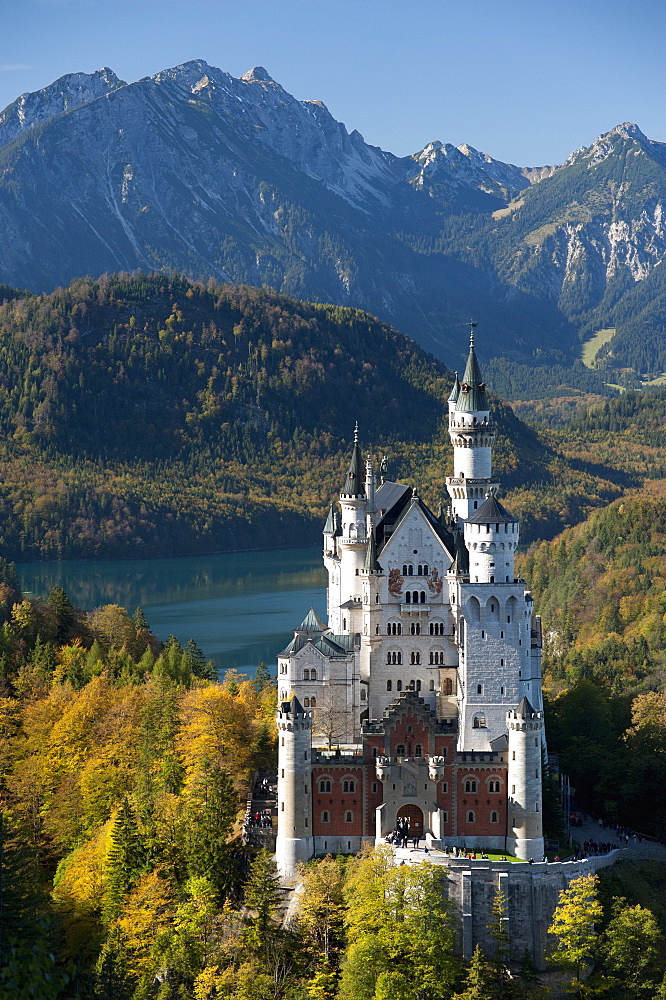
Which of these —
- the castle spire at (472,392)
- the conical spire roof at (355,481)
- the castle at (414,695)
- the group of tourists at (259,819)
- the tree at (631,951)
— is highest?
the castle spire at (472,392)

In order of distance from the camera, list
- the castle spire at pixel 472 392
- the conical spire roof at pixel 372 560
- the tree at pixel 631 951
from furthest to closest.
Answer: the castle spire at pixel 472 392 → the conical spire roof at pixel 372 560 → the tree at pixel 631 951

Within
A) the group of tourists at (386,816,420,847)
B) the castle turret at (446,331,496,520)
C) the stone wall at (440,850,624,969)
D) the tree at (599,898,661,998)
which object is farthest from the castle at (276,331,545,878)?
the tree at (599,898,661,998)

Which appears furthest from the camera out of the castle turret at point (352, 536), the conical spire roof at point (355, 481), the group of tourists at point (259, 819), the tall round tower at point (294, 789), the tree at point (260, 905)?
the conical spire roof at point (355, 481)

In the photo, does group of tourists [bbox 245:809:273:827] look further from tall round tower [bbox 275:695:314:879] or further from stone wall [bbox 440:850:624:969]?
stone wall [bbox 440:850:624:969]

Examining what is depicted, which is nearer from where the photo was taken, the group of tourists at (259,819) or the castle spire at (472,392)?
the group of tourists at (259,819)

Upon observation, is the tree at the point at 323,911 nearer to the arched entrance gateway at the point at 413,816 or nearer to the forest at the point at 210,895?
the forest at the point at 210,895

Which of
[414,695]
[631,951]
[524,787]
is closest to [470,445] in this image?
[414,695]

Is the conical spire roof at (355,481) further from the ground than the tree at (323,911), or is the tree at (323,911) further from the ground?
Answer: the conical spire roof at (355,481)

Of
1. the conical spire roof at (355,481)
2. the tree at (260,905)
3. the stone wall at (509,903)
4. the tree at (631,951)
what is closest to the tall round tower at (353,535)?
the conical spire roof at (355,481)
